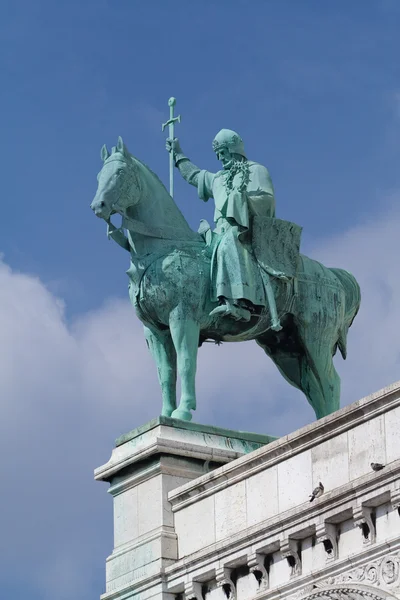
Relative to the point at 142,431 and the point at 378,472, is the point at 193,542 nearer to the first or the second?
the point at 142,431

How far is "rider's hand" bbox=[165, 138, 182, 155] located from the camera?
94.6 ft

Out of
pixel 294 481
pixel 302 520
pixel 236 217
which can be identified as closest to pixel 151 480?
pixel 294 481

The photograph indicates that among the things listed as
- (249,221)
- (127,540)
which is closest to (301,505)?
(127,540)

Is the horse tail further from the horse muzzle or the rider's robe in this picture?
the horse muzzle

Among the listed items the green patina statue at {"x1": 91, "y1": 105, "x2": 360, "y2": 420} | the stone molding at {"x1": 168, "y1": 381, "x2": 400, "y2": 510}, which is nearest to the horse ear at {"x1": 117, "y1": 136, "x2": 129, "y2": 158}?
the green patina statue at {"x1": 91, "y1": 105, "x2": 360, "y2": 420}

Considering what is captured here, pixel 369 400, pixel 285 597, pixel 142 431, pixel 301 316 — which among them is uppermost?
pixel 301 316

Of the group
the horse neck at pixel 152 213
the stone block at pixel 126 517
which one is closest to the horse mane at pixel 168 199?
the horse neck at pixel 152 213

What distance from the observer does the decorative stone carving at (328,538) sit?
22.3m

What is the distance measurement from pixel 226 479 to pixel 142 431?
2.02 m

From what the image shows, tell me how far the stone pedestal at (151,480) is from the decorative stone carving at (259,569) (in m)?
1.81

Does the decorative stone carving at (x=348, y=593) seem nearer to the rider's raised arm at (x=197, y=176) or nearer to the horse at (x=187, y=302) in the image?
the horse at (x=187, y=302)

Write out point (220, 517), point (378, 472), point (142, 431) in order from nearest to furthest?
point (378, 472)
point (220, 517)
point (142, 431)

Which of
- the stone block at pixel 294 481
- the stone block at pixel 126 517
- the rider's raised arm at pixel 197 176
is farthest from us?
the rider's raised arm at pixel 197 176

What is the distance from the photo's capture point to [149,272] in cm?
2683
